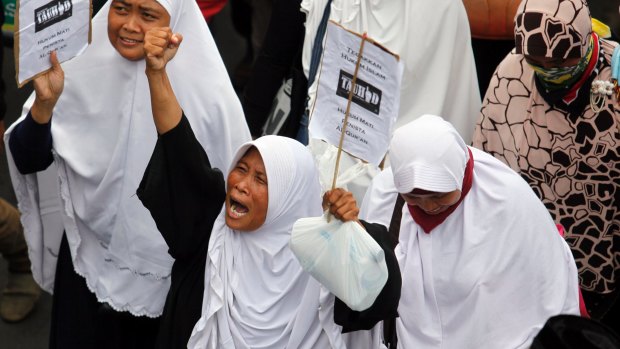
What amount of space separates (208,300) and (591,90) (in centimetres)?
159

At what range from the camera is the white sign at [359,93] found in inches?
145

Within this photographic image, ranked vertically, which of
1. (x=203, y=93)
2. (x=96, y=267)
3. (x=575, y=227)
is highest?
(x=203, y=93)

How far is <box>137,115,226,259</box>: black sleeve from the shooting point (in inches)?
158

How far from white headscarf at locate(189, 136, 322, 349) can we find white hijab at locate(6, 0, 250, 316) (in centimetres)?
48

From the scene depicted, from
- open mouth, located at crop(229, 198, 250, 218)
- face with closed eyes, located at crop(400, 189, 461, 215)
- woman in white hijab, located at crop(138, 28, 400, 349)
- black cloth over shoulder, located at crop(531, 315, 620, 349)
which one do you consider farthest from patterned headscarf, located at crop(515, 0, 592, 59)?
black cloth over shoulder, located at crop(531, 315, 620, 349)

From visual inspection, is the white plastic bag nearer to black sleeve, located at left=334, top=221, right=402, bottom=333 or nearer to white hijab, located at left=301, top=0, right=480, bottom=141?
black sleeve, located at left=334, top=221, right=402, bottom=333

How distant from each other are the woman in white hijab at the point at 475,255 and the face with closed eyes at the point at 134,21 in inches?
42.6

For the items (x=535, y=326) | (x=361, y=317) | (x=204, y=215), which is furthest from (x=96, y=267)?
(x=535, y=326)

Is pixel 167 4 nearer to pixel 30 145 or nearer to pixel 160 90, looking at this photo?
pixel 160 90

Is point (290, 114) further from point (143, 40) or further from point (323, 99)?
point (323, 99)

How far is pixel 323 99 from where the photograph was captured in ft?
12.5

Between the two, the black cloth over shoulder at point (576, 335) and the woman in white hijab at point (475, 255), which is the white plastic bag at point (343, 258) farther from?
the black cloth over shoulder at point (576, 335)

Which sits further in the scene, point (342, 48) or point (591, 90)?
point (591, 90)

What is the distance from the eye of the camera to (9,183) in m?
6.81
